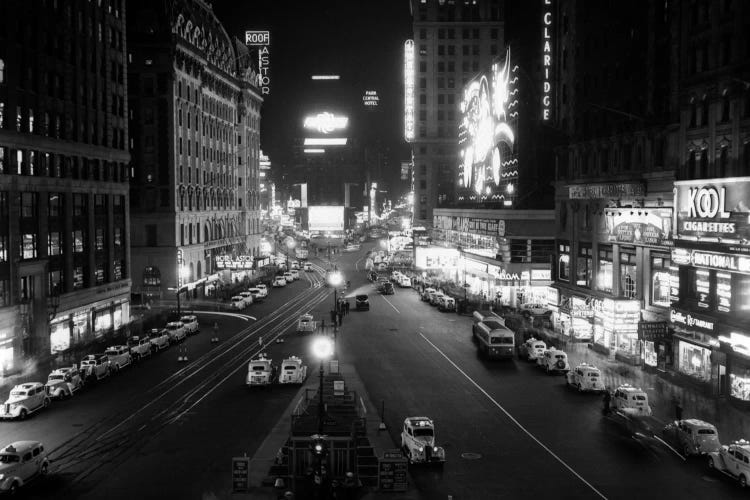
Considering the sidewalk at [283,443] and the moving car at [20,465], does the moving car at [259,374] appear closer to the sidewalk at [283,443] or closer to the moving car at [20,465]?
the sidewalk at [283,443]

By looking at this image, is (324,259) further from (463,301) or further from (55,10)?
(55,10)

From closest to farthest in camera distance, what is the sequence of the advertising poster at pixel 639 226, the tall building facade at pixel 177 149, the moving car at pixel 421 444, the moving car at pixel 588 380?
1. the moving car at pixel 421 444
2. the moving car at pixel 588 380
3. the advertising poster at pixel 639 226
4. the tall building facade at pixel 177 149

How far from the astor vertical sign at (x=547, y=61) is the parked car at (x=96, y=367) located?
45811 millimetres

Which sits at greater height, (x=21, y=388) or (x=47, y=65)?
(x=47, y=65)

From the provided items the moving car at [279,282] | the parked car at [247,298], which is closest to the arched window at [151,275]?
the parked car at [247,298]

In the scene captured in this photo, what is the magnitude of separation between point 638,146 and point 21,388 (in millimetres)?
41728

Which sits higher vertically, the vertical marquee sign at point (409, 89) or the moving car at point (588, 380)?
the vertical marquee sign at point (409, 89)

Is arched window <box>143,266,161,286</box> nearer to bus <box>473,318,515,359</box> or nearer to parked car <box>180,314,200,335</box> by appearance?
parked car <box>180,314,200,335</box>

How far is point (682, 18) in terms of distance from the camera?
48469 mm

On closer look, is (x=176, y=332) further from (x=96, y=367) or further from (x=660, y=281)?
(x=660, y=281)

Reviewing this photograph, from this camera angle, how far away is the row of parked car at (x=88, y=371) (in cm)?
3859

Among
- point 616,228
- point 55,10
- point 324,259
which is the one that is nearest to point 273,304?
point 55,10

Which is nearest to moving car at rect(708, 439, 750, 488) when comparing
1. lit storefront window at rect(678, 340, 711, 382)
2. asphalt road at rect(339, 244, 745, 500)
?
asphalt road at rect(339, 244, 745, 500)

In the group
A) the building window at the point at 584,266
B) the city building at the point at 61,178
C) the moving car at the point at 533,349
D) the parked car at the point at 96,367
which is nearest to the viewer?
the parked car at the point at 96,367
